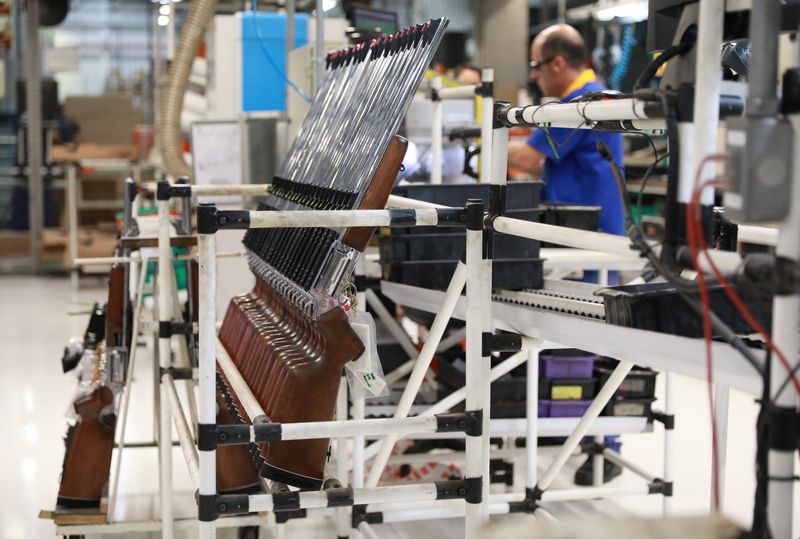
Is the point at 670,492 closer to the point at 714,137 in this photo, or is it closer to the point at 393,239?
the point at 393,239

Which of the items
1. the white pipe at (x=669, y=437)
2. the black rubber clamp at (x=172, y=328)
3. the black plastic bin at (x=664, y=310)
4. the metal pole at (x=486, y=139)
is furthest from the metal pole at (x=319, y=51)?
the black plastic bin at (x=664, y=310)

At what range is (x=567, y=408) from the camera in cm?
356

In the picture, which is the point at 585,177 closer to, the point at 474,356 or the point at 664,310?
the point at 474,356

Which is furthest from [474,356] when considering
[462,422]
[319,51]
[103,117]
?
[103,117]

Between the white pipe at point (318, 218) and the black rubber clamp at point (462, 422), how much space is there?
446 millimetres

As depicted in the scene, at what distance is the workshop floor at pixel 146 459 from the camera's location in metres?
3.70

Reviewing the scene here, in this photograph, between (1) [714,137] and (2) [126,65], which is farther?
(2) [126,65]

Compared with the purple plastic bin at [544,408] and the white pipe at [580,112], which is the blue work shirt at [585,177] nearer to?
the purple plastic bin at [544,408]

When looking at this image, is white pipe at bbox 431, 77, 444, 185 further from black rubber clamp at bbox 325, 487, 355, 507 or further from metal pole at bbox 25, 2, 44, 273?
metal pole at bbox 25, 2, 44, 273

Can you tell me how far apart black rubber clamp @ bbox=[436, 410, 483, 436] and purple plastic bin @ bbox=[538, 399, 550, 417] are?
139 cm

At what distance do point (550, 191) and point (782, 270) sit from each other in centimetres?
299

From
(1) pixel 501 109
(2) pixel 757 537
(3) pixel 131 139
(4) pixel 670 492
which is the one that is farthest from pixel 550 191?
(3) pixel 131 139

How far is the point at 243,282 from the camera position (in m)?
5.19

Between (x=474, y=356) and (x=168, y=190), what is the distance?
1.13 metres
